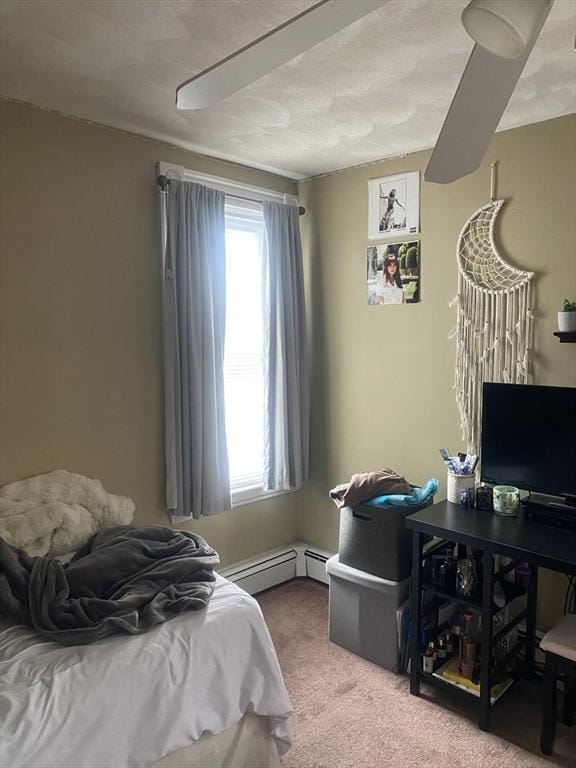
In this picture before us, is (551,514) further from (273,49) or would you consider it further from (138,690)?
(273,49)

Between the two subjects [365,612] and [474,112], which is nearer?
[474,112]

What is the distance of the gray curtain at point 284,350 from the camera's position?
331cm

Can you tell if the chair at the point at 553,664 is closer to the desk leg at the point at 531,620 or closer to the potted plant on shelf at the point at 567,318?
the desk leg at the point at 531,620

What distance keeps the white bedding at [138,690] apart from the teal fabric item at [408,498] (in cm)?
92

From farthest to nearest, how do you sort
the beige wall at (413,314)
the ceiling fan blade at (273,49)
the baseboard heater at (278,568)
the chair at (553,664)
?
the baseboard heater at (278,568), the beige wall at (413,314), the chair at (553,664), the ceiling fan blade at (273,49)

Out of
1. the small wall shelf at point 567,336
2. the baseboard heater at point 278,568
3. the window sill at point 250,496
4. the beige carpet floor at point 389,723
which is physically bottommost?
the beige carpet floor at point 389,723

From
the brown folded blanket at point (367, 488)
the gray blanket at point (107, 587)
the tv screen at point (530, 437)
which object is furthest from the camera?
the brown folded blanket at point (367, 488)

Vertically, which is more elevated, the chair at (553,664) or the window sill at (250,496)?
the window sill at (250,496)

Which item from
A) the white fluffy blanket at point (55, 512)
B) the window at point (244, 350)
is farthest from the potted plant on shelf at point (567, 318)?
the white fluffy blanket at point (55, 512)

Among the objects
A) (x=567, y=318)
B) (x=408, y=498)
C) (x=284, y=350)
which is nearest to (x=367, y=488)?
(x=408, y=498)

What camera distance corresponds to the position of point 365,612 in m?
2.75

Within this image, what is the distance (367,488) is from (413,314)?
0.98 meters

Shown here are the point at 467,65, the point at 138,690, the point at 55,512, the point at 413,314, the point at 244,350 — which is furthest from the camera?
the point at 244,350

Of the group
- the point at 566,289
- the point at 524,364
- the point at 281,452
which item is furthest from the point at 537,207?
the point at 281,452
